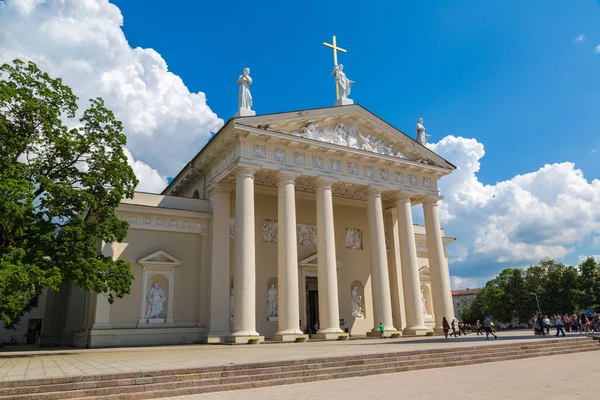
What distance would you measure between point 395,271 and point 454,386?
20968 mm

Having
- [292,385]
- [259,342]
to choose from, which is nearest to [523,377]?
[292,385]

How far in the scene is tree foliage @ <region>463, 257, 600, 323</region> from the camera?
2361 inches

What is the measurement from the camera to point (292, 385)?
935cm

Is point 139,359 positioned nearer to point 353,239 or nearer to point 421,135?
point 353,239

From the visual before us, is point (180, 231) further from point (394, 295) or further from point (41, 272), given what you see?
point (394, 295)

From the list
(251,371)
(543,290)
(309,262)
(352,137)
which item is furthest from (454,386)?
(543,290)

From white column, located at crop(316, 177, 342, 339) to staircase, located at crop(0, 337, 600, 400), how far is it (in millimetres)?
8700

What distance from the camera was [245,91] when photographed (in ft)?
76.9

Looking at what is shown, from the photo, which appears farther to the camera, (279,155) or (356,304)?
(356,304)

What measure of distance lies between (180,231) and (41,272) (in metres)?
9.79

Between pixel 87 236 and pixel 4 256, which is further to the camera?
pixel 87 236

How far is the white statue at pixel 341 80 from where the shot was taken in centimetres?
2691

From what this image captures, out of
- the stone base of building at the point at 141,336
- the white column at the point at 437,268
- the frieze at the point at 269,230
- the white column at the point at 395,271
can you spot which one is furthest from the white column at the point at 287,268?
the white column at the point at 437,268

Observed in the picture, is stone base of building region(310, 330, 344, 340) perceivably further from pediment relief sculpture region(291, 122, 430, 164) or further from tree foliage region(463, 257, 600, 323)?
tree foliage region(463, 257, 600, 323)
